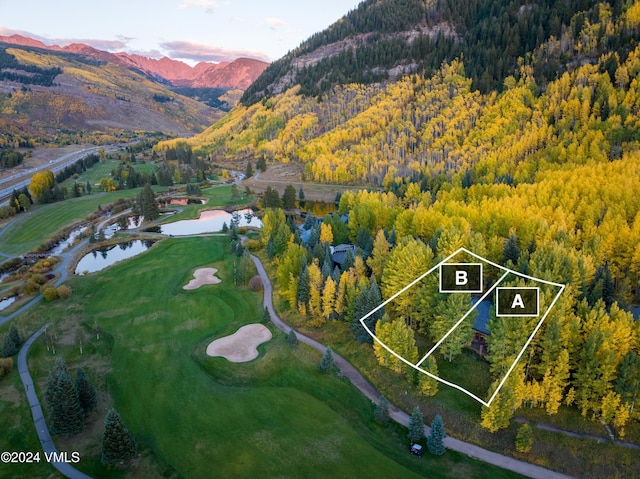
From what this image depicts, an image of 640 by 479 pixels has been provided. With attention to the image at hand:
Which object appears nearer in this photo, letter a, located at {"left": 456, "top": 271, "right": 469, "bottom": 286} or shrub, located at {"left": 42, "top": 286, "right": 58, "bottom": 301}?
letter a, located at {"left": 456, "top": 271, "right": 469, "bottom": 286}

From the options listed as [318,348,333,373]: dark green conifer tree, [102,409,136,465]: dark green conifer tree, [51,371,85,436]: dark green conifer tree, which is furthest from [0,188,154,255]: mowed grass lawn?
[318,348,333,373]: dark green conifer tree

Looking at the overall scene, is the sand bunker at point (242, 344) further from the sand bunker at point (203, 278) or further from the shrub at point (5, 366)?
the shrub at point (5, 366)

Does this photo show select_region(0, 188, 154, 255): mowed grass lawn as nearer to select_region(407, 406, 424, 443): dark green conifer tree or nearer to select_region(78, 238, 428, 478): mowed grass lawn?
select_region(78, 238, 428, 478): mowed grass lawn

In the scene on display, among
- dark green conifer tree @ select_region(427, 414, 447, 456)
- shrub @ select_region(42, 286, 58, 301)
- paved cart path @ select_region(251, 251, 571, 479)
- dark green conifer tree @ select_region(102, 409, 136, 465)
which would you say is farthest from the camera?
shrub @ select_region(42, 286, 58, 301)

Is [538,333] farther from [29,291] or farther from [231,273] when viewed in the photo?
[29,291]

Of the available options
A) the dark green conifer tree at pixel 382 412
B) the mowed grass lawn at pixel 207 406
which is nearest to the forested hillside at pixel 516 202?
the dark green conifer tree at pixel 382 412
